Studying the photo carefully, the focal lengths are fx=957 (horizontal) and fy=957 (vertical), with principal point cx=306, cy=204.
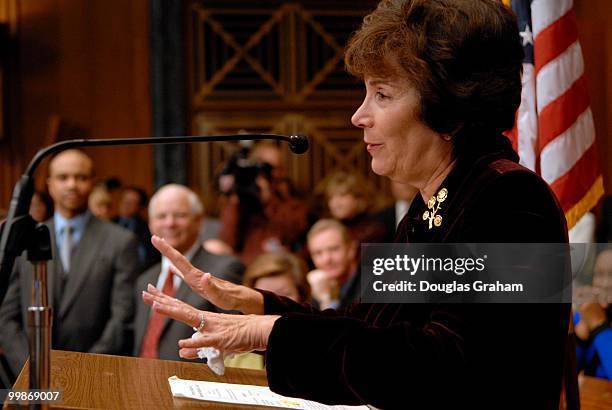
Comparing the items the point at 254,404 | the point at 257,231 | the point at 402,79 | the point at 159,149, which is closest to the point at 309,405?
the point at 254,404

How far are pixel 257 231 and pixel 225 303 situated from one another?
15.6 feet

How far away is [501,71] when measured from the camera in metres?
1.91

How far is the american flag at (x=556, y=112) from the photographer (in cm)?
321

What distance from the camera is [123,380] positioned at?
6.51 ft

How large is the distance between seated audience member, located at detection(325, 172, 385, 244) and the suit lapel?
75.6 inches

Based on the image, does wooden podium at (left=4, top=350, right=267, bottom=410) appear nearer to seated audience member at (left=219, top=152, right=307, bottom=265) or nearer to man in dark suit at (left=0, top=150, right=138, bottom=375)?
man in dark suit at (left=0, top=150, right=138, bottom=375)

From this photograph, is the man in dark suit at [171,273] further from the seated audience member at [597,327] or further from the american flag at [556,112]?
the american flag at [556,112]

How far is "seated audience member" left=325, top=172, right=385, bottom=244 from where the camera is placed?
21.3 ft

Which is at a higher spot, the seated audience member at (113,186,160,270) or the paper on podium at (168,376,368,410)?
the seated audience member at (113,186,160,270)

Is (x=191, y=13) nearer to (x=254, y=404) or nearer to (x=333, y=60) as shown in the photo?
(x=333, y=60)

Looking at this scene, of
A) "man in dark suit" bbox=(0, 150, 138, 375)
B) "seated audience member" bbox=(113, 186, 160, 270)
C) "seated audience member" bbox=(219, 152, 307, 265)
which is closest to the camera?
"man in dark suit" bbox=(0, 150, 138, 375)

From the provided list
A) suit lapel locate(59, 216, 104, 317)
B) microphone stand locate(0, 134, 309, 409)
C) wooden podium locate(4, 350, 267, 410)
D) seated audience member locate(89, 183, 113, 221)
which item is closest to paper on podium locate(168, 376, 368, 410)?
wooden podium locate(4, 350, 267, 410)

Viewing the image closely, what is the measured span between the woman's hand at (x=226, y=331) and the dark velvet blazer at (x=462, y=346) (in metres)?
0.03

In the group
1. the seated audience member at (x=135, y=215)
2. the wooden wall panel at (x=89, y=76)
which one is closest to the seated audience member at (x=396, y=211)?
the seated audience member at (x=135, y=215)
